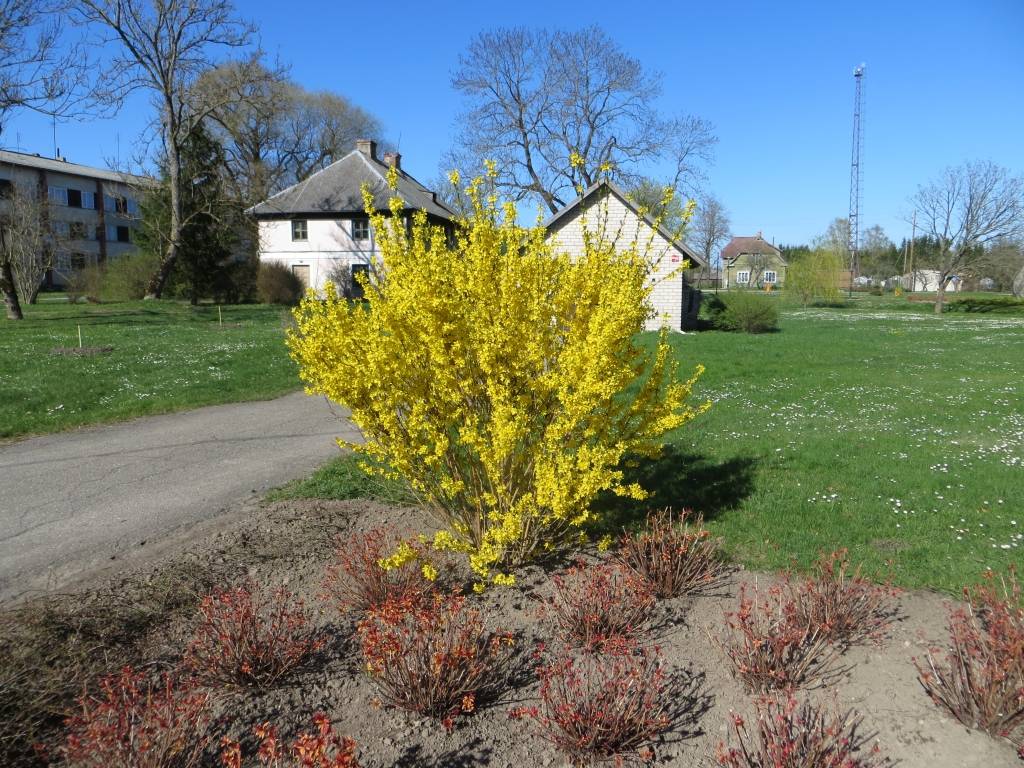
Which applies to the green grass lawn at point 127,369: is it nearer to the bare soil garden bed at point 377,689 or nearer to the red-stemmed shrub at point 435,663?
the bare soil garden bed at point 377,689

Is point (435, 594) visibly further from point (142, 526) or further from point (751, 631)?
point (142, 526)

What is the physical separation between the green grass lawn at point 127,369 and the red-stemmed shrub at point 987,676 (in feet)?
19.1

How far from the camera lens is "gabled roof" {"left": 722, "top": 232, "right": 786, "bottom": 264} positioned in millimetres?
88750

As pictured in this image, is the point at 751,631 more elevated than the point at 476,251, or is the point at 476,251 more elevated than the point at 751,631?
the point at 476,251

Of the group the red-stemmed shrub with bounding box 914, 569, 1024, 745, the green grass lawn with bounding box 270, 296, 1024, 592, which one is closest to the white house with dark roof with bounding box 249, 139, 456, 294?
the green grass lawn with bounding box 270, 296, 1024, 592

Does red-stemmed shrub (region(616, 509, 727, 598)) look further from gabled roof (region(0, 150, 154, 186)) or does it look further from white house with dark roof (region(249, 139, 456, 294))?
gabled roof (region(0, 150, 154, 186))

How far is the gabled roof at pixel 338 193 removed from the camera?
34562 mm

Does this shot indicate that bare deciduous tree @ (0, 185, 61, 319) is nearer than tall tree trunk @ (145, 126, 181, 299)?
Yes

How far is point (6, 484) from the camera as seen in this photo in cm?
634

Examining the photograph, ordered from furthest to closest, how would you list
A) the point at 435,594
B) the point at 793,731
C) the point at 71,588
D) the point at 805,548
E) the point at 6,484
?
the point at 6,484, the point at 805,548, the point at 71,588, the point at 435,594, the point at 793,731

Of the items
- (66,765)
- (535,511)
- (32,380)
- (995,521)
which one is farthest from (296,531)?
(32,380)

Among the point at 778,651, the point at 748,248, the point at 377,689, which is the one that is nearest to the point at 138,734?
the point at 377,689

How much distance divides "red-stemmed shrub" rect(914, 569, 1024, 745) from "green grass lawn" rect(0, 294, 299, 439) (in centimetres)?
583

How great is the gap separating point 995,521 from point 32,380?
12.6 m
